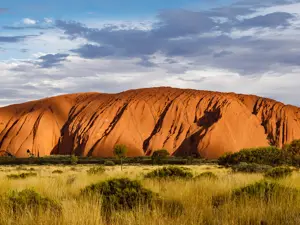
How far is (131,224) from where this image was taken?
6531mm

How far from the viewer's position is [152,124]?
4190 inches

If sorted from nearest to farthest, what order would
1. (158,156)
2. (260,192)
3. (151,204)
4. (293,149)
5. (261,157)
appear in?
(151,204) < (260,192) < (293,149) < (261,157) < (158,156)

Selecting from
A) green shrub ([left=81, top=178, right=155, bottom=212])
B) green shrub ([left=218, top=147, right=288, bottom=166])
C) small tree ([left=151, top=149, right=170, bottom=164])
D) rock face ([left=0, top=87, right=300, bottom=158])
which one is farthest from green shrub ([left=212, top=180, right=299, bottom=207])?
rock face ([left=0, top=87, right=300, bottom=158])

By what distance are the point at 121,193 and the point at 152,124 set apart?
95.8 metres

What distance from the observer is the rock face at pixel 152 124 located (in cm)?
9856

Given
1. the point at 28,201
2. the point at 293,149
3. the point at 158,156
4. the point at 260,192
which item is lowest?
the point at 158,156

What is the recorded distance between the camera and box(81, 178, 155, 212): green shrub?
Answer: 32.5 ft

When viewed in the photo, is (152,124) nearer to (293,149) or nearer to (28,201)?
(293,149)

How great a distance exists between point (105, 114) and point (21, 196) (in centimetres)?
9724

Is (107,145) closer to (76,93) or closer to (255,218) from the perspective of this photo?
(76,93)

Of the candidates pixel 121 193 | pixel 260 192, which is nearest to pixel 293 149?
pixel 260 192

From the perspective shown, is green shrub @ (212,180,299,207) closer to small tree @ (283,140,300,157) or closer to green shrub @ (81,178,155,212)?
green shrub @ (81,178,155,212)

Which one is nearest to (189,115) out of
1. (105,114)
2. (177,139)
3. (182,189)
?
(177,139)

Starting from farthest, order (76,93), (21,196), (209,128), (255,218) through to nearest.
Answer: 1. (76,93)
2. (209,128)
3. (21,196)
4. (255,218)
